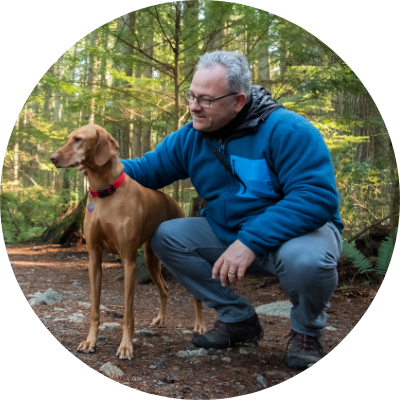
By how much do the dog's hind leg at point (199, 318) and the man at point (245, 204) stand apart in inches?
2.1

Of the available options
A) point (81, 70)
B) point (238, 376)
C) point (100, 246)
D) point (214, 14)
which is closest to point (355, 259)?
point (238, 376)

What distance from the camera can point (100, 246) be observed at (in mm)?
2674

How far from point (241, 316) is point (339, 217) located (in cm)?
91

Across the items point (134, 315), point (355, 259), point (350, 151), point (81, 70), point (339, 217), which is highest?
point (81, 70)

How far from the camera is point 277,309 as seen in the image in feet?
8.16

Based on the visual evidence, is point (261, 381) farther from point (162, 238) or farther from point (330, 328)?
point (162, 238)

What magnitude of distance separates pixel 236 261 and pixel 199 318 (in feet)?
2.10

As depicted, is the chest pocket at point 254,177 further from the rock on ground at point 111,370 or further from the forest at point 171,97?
the rock on ground at point 111,370

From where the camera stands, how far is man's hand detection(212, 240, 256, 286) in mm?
2307

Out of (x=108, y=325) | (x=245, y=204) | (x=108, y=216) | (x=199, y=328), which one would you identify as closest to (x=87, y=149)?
(x=108, y=216)

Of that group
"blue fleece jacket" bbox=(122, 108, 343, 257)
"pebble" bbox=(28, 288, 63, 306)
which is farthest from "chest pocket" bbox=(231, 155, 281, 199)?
"pebble" bbox=(28, 288, 63, 306)

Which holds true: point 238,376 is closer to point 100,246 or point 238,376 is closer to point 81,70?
point 100,246

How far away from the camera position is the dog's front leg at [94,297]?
2.58 meters

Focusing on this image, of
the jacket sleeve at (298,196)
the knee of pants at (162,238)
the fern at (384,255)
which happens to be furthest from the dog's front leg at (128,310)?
the fern at (384,255)
